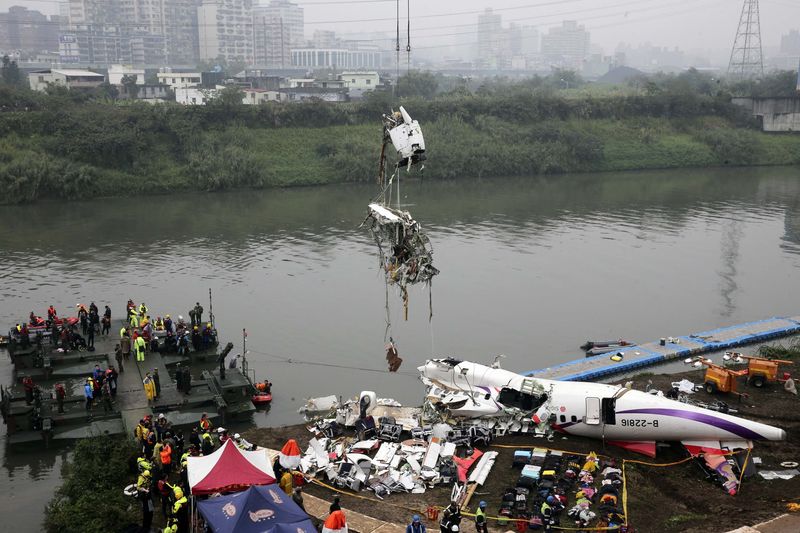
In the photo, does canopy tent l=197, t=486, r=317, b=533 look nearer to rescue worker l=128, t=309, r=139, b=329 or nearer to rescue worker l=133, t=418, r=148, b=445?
rescue worker l=133, t=418, r=148, b=445

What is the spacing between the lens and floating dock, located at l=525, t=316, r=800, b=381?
27.8 m

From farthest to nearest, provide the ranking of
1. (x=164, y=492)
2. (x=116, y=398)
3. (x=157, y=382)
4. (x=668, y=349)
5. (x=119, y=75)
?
1. (x=119, y=75)
2. (x=668, y=349)
3. (x=116, y=398)
4. (x=157, y=382)
5. (x=164, y=492)

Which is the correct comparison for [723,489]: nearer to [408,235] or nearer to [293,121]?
[408,235]

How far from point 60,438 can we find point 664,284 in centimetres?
2841

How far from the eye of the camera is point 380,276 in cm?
4081

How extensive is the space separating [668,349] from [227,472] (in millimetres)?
18940

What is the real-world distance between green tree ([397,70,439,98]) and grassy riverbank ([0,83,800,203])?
18326 millimetres

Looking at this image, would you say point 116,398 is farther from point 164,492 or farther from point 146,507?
point 146,507

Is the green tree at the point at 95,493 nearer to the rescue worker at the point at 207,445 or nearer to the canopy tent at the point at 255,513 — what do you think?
the rescue worker at the point at 207,445

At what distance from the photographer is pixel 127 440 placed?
20.5 m

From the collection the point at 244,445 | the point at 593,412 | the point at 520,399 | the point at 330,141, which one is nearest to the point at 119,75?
the point at 330,141

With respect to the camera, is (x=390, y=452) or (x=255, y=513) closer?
(x=255, y=513)

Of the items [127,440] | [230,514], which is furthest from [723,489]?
[127,440]

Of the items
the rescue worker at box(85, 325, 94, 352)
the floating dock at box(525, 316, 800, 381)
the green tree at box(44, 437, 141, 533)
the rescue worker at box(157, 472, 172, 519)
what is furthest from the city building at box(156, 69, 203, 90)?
the rescue worker at box(157, 472, 172, 519)
